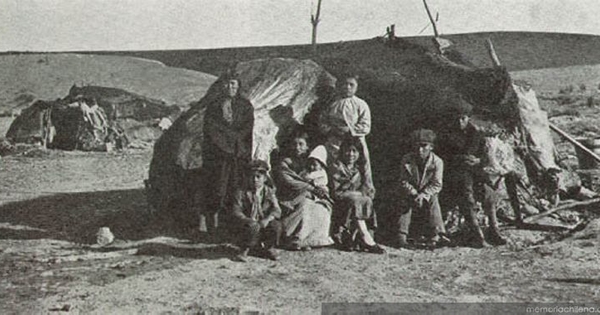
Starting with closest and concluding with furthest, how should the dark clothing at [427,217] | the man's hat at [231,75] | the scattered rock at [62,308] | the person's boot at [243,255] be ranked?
the scattered rock at [62,308] < the person's boot at [243,255] < the dark clothing at [427,217] < the man's hat at [231,75]

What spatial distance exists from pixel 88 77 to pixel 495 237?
21.8 m

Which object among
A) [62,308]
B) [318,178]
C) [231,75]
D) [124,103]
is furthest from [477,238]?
[124,103]

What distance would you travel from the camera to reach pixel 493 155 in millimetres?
6980

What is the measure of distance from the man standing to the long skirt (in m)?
1.34

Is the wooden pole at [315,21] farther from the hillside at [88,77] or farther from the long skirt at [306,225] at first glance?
the long skirt at [306,225]

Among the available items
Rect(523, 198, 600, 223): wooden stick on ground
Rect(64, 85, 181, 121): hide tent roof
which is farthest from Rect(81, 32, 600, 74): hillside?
Rect(523, 198, 600, 223): wooden stick on ground

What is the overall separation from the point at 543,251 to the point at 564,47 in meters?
19.1

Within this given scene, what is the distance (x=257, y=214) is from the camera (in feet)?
20.7

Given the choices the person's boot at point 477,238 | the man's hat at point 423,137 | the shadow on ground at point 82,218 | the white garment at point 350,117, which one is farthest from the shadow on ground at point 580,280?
the shadow on ground at point 82,218

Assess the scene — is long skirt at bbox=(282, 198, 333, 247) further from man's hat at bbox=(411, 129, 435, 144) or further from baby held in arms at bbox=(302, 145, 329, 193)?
Answer: man's hat at bbox=(411, 129, 435, 144)

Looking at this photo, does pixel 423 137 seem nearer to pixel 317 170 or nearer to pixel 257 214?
pixel 317 170

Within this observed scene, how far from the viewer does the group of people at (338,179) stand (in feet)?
21.8

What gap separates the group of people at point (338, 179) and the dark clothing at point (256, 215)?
87mm

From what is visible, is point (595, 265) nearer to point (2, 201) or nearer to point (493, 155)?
point (493, 155)
